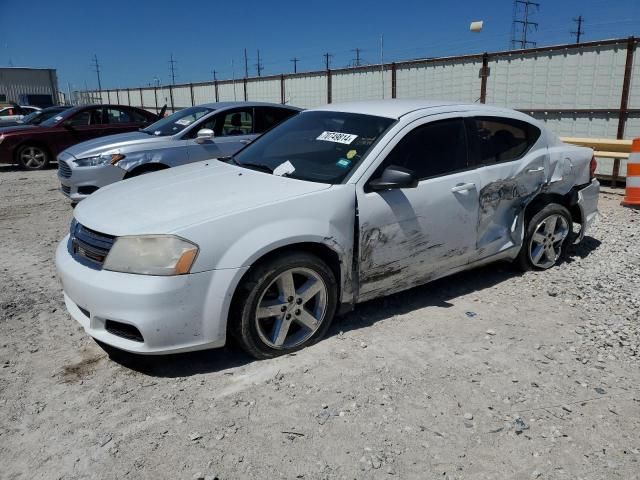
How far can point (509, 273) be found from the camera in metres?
5.07

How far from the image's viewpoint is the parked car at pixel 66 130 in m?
12.2

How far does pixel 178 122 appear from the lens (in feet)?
26.2

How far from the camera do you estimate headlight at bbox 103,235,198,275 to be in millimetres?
2955

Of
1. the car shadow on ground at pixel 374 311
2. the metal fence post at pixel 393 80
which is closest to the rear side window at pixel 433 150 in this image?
the car shadow on ground at pixel 374 311

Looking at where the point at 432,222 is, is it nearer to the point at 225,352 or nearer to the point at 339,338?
the point at 339,338

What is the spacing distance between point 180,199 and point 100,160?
453cm

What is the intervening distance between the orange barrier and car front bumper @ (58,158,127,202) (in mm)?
7078

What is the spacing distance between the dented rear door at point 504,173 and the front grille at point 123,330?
106 inches

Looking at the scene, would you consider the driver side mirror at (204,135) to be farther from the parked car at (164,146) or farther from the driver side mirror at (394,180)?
the driver side mirror at (394,180)

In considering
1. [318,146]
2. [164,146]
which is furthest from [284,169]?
[164,146]

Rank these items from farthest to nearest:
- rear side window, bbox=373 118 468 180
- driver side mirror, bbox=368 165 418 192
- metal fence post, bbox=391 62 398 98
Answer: metal fence post, bbox=391 62 398 98
rear side window, bbox=373 118 468 180
driver side mirror, bbox=368 165 418 192

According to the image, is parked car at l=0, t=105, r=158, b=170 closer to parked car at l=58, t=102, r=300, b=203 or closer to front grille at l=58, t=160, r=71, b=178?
parked car at l=58, t=102, r=300, b=203

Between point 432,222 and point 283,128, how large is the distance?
156cm

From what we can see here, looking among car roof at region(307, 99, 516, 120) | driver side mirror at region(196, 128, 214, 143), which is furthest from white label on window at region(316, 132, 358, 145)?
driver side mirror at region(196, 128, 214, 143)
